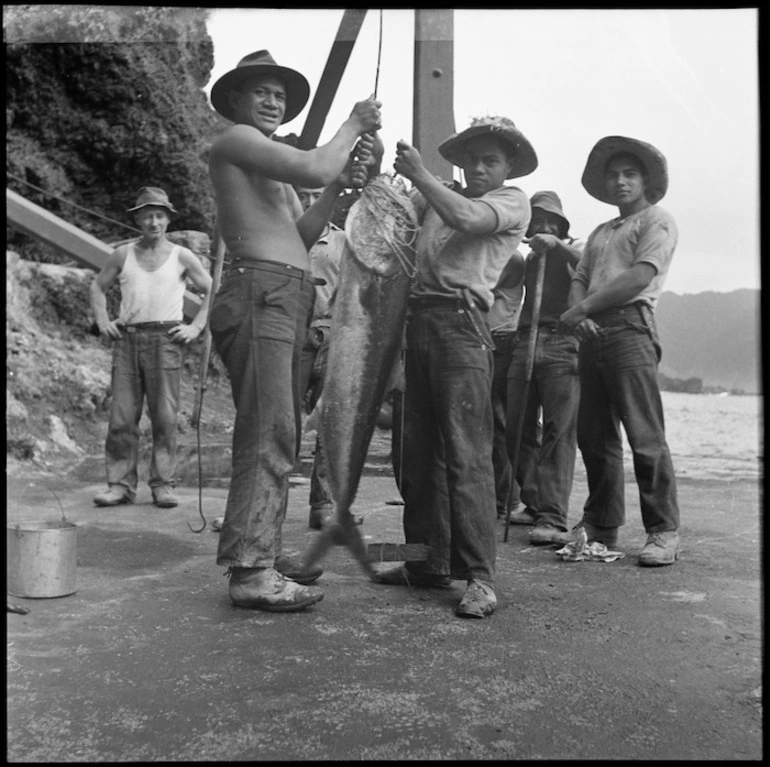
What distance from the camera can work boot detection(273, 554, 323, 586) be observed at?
113 inches

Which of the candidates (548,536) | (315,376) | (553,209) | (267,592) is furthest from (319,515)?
(553,209)

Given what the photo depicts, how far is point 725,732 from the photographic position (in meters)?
2.06

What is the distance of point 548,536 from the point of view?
401 cm

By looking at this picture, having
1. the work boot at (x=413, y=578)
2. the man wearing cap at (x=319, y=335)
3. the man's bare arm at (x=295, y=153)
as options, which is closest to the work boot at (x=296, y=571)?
the man wearing cap at (x=319, y=335)

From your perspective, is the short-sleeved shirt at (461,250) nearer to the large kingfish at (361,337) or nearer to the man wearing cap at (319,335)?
the large kingfish at (361,337)

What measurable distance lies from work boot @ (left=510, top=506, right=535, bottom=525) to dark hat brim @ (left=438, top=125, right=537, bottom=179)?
216 cm

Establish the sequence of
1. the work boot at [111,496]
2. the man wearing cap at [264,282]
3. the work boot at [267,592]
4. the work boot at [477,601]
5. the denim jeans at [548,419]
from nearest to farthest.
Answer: the man wearing cap at [264,282] < the work boot at [267,592] < the work boot at [477,601] < the work boot at [111,496] < the denim jeans at [548,419]

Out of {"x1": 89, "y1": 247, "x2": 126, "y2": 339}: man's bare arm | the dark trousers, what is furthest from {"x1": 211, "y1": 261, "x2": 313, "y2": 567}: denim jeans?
the dark trousers

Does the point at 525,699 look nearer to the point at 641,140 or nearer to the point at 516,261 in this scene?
the point at 641,140

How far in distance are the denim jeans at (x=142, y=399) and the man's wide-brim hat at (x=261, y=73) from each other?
832 millimetres

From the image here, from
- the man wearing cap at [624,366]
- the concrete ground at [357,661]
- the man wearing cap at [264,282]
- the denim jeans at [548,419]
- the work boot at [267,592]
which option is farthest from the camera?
the denim jeans at [548,419]

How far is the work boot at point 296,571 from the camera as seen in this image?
2.86 metres

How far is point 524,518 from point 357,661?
2.36 meters

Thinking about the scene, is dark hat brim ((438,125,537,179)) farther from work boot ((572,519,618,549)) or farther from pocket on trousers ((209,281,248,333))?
work boot ((572,519,618,549))
